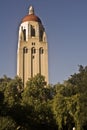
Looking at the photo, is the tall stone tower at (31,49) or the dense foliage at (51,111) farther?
the tall stone tower at (31,49)

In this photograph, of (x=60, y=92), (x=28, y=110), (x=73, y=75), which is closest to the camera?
(x=28, y=110)

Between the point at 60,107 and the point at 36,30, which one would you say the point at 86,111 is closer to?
the point at 60,107

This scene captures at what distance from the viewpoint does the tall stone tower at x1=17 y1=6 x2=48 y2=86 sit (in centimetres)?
8716

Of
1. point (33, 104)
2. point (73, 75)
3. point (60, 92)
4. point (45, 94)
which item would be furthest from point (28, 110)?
point (73, 75)

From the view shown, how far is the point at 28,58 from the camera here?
88.6 m

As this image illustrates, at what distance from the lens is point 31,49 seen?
8969 cm

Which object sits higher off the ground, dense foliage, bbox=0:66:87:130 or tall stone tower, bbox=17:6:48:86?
tall stone tower, bbox=17:6:48:86

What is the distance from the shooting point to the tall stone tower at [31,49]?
87162mm

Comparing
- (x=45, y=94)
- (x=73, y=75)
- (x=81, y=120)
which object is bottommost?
(x=81, y=120)

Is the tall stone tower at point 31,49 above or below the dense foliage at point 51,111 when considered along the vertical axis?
above

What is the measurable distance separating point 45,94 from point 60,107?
415 inches

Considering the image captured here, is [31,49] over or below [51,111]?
over

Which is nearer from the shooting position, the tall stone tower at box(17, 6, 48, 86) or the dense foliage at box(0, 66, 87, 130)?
the dense foliage at box(0, 66, 87, 130)

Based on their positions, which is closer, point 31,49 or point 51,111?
point 51,111
